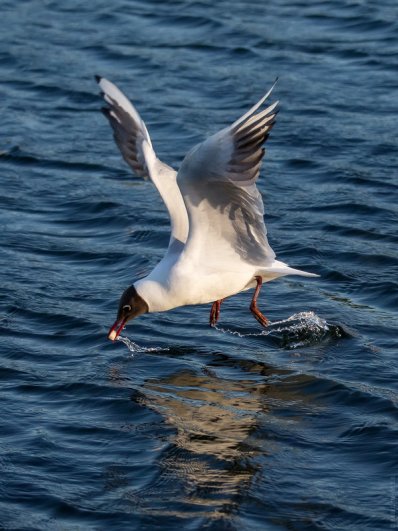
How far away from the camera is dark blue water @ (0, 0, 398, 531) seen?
7992 mm

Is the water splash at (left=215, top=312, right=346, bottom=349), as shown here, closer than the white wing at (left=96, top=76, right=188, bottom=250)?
No

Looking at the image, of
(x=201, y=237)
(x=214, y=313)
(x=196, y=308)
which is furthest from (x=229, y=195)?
(x=196, y=308)

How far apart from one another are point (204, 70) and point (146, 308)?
7567mm

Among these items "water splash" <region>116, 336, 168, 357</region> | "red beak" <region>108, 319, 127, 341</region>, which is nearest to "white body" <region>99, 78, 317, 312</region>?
"red beak" <region>108, 319, 127, 341</region>

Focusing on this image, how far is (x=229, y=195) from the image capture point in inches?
365

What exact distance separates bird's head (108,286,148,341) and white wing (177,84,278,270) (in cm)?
50

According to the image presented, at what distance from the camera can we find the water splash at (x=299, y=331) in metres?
10.2

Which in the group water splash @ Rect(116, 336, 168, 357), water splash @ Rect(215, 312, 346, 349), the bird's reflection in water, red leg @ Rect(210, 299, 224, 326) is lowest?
the bird's reflection in water

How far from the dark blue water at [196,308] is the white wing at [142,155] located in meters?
0.96

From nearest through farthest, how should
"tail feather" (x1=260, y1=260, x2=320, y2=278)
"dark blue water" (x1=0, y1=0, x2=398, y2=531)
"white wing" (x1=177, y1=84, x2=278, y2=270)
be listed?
"dark blue water" (x1=0, y1=0, x2=398, y2=531), "white wing" (x1=177, y1=84, x2=278, y2=270), "tail feather" (x1=260, y1=260, x2=320, y2=278)

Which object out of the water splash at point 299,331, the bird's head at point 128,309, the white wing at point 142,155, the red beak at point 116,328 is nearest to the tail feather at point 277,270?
the water splash at point 299,331

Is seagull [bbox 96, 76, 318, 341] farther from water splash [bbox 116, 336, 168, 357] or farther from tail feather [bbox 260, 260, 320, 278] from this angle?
water splash [bbox 116, 336, 168, 357]

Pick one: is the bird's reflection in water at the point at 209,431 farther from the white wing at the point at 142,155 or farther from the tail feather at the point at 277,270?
the white wing at the point at 142,155

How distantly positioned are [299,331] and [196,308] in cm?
110
